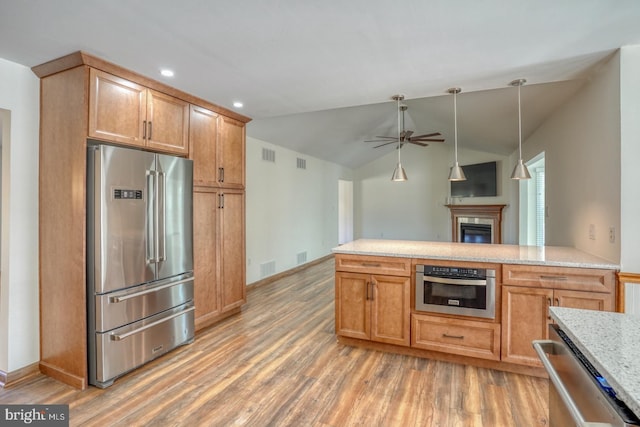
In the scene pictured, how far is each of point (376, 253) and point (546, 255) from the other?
1405 millimetres

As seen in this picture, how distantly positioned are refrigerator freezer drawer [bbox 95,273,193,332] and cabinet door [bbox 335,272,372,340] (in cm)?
147

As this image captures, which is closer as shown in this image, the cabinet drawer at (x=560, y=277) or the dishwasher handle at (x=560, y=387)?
the dishwasher handle at (x=560, y=387)

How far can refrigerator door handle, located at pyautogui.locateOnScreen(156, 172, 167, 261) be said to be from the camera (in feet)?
9.29

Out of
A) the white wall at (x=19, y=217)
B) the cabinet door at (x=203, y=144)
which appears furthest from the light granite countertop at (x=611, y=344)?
the white wall at (x=19, y=217)

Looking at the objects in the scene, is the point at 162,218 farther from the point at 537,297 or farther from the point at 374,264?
the point at 537,297

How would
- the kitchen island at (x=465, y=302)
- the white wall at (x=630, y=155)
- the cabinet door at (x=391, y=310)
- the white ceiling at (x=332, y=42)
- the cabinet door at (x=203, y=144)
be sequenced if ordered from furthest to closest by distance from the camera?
the cabinet door at (x=203, y=144) < the cabinet door at (x=391, y=310) < the kitchen island at (x=465, y=302) < the white wall at (x=630, y=155) < the white ceiling at (x=332, y=42)

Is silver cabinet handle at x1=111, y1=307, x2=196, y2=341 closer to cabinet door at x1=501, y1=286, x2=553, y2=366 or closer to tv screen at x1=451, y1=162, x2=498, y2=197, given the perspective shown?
cabinet door at x1=501, y1=286, x2=553, y2=366

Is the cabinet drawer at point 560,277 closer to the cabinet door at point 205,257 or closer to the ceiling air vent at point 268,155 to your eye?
the cabinet door at point 205,257

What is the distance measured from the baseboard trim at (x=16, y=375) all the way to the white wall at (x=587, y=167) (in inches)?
177

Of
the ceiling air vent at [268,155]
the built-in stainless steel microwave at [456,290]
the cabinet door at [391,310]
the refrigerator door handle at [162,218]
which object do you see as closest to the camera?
the built-in stainless steel microwave at [456,290]

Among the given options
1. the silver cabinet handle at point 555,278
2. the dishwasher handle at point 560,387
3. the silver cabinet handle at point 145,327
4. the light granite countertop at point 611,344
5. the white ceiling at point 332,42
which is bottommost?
the silver cabinet handle at point 145,327

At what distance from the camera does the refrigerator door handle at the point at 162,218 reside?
283cm

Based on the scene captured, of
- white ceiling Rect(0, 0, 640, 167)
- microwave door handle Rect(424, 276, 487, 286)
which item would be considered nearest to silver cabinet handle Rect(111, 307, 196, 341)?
white ceiling Rect(0, 0, 640, 167)

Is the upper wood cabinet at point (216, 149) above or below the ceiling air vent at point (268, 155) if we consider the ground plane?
below
